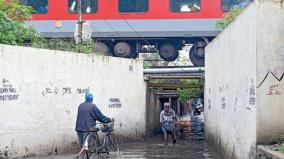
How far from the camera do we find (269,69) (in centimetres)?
895

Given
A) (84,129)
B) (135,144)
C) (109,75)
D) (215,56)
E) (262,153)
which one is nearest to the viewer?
(262,153)

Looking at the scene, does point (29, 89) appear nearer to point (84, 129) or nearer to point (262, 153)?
point (84, 129)

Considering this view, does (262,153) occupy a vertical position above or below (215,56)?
below

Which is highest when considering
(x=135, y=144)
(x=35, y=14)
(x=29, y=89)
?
(x=35, y=14)

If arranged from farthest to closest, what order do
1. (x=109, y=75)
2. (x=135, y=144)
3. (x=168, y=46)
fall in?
(x=168, y=46), (x=135, y=144), (x=109, y=75)

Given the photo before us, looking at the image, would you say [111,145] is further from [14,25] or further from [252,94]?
[252,94]

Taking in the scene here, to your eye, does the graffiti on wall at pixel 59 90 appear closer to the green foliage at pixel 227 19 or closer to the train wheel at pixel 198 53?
the green foliage at pixel 227 19

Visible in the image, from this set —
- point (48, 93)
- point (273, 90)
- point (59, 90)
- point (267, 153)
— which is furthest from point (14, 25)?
point (267, 153)

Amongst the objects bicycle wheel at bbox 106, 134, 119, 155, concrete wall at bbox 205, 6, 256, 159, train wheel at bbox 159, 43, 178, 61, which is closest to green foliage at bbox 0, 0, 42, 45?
bicycle wheel at bbox 106, 134, 119, 155

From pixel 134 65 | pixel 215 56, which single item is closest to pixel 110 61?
pixel 134 65

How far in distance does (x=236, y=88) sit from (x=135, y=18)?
1143 cm

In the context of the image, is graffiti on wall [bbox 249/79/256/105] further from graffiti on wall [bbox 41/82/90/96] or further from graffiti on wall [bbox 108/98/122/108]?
graffiti on wall [bbox 108/98/122/108]

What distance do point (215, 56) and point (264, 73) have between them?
7177 millimetres

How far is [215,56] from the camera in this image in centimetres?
1611
